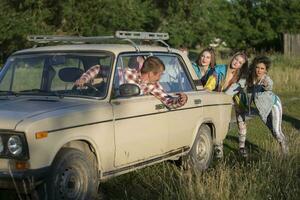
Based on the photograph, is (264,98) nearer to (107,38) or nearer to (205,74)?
(205,74)

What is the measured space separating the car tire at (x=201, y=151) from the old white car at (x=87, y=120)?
0.05 ft

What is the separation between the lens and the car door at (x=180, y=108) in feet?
25.9

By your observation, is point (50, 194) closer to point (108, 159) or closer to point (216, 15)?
point (108, 159)

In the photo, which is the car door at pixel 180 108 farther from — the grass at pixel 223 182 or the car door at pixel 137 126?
the grass at pixel 223 182

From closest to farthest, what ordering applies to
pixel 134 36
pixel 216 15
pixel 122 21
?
pixel 134 36
pixel 122 21
pixel 216 15

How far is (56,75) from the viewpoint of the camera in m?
7.23

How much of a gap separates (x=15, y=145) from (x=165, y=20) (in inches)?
1989

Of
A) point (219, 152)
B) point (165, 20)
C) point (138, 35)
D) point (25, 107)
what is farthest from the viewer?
point (165, 20)

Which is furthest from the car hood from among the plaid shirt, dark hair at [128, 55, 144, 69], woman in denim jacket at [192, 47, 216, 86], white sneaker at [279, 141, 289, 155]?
woman in denim jacket at [192, 47, 216, 86]

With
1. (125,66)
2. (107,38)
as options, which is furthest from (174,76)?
(107,38)

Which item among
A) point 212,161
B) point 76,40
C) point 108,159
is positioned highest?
point 76,40

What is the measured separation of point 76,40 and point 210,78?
282 centimetres

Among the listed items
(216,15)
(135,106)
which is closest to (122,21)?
(216,15)

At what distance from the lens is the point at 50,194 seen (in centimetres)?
601
